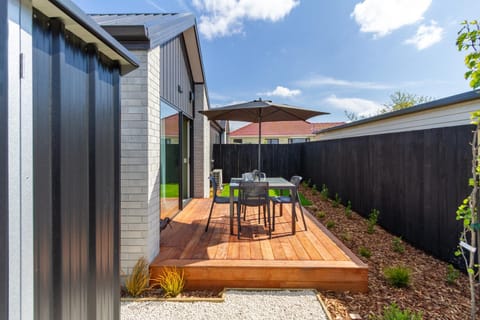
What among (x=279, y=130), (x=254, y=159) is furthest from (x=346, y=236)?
(x=279, y=130)

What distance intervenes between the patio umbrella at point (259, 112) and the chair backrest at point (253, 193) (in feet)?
2.87

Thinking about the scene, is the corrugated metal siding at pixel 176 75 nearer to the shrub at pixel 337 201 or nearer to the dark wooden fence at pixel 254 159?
the shrub at pixel 337 201

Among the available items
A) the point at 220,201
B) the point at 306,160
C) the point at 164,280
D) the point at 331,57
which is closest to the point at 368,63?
the point at 331,57

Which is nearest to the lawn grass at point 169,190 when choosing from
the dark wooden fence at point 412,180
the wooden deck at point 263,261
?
the wooden deck at point 263,261

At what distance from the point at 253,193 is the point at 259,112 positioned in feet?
5.16

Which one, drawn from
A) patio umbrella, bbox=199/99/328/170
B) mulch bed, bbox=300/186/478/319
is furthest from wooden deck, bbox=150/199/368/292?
patio umbrella, bbox=199/99/328/170

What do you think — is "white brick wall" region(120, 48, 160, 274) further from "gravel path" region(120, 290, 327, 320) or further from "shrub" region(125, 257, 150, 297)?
"gravel path" region(120, 290, 327, 320)

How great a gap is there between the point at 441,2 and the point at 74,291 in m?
7.54

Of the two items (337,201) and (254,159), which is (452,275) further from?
(254,159)

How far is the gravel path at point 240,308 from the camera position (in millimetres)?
2316

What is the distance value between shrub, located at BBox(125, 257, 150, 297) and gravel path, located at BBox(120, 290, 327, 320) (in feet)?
0.51

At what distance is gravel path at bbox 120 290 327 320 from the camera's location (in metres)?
2.32

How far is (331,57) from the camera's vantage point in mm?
10578

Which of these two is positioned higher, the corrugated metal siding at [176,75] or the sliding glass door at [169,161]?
the corrugated metal siding at [176,75]
